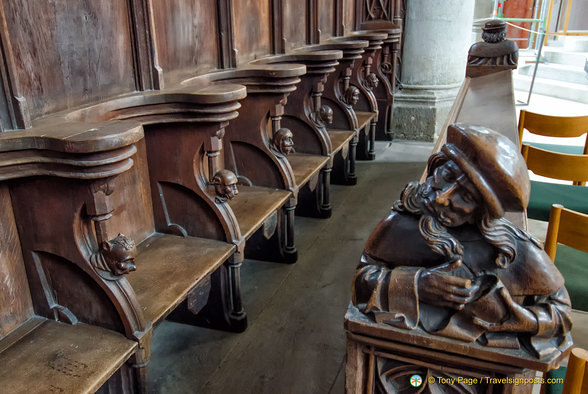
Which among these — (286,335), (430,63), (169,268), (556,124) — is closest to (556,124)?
(556,124)

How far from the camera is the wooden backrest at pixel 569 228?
1501 mm

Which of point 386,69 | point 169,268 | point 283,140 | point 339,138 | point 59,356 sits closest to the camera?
point 59,356

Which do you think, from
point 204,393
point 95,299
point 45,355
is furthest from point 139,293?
point 204,393

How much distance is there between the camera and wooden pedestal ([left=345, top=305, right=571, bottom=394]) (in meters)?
0.80

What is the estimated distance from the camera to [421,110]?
543 cm

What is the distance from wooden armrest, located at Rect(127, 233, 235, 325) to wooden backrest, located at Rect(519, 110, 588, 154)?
192cm

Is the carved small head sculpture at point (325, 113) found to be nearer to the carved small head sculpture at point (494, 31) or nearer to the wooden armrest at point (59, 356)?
the carved small head sculpture at point (494, 31)

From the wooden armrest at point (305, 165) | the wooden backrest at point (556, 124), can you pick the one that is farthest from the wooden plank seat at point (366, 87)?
the wooden backrest at point (556, 124)

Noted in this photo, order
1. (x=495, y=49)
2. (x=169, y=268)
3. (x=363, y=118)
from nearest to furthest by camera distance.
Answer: (x=169, y=268)
(x=495, y=49)
(x=363, y=118)

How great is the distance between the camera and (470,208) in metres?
0.78

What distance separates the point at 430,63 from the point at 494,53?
244 cm

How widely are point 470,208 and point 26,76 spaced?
1403mm

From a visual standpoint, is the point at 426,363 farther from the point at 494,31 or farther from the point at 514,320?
the point at 494,31

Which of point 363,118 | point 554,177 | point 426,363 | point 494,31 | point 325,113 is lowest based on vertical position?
point 363,118
